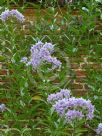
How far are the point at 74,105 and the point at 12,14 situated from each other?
1.33 m

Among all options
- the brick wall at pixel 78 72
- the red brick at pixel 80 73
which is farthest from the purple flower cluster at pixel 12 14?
the red brick at pixel 80 73

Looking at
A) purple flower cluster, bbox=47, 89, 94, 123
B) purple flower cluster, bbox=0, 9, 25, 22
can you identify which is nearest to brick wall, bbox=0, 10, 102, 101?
purple flower cluster, bbox=0, 9, 25, 22

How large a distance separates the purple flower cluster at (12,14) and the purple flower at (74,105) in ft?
3.88

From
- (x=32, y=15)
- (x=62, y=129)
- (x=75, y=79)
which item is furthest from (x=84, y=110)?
(x=32, y=15)

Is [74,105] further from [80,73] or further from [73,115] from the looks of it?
[80,73]

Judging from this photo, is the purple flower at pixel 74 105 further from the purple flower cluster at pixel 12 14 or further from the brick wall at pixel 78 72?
the purple flower cluster at pixel 12 14

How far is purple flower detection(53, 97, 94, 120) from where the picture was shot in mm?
3230

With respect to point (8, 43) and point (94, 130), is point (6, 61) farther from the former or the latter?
point (94, 130)

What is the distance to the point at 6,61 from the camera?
4.39 m

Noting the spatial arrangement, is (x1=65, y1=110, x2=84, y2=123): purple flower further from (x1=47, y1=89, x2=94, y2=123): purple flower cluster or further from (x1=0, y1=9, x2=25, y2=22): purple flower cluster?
(x1=0, y1=9, x2=25, y2=22): purple flower cluster

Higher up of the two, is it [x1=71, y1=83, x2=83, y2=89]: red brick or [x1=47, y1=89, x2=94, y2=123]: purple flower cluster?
[x1=47, y1=89, x2=94, y2=123]: purple flower cluster

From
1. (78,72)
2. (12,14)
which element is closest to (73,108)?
(78,72)

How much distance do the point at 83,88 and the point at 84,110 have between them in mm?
1021

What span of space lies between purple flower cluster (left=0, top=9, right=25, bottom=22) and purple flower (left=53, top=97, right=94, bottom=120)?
3.88 ft
